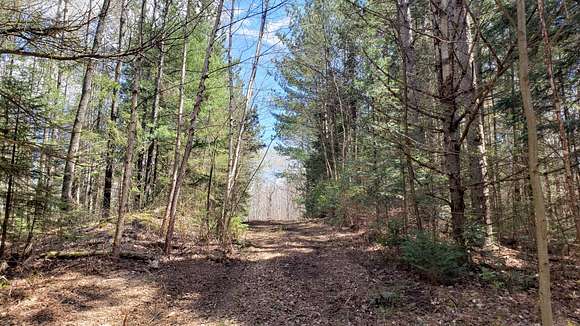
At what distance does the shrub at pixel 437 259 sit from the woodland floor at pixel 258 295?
168mm

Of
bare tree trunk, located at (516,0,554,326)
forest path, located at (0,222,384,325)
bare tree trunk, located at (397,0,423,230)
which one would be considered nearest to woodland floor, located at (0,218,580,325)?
forest path, located at (0,222,384,325)

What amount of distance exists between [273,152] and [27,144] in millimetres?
20975

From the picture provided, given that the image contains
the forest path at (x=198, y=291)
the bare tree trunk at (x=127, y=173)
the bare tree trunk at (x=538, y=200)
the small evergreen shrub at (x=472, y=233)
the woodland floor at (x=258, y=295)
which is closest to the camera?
the bare tree trunk at (x=538, y=200)

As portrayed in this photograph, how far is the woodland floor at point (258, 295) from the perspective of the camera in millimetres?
4098

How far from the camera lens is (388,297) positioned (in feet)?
14.6

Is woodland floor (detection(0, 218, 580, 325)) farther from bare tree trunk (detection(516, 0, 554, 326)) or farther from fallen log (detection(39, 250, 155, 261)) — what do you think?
bare tree trunk (detection(516, 0, 554, 326))

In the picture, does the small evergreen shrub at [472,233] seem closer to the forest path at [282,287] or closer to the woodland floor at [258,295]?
the woodland floor at [258,295]

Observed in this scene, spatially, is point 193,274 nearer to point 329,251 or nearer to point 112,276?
point 112,276

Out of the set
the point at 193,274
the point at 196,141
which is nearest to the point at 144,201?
the point at 196,141

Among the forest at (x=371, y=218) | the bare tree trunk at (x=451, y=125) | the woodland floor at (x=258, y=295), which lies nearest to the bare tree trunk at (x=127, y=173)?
the forest at (x=371, y=218)

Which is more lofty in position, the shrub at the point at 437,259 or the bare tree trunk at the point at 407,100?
the bare tree trunk at the point at 407,100

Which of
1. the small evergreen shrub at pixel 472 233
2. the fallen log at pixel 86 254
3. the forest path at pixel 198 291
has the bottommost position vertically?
the forest path at pixel 198 291

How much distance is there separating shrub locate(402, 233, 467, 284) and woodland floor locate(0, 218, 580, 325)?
17 cm

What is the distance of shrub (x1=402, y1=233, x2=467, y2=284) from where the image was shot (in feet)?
15.1
